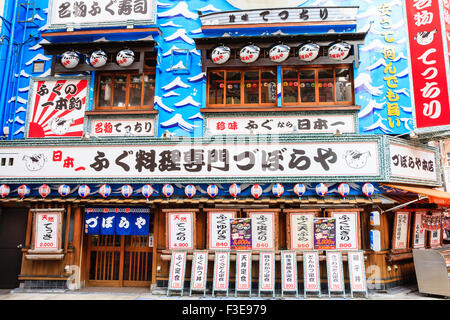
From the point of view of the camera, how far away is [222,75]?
40.3 feet

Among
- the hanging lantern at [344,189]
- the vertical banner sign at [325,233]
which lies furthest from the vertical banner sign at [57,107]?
the hanging lantern at [344,189]

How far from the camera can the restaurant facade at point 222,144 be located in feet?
34.3

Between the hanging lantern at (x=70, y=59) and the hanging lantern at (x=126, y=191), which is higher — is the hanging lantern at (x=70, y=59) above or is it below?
above

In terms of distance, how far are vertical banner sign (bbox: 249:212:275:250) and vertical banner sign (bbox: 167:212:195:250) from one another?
2166mm

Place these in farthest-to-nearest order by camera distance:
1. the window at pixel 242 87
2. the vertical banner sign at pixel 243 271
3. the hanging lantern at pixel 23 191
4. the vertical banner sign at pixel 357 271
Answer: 1. the window at pixel 242 87
2. the hanging lantern at pixel 23 191
3. the vertical banner sign at pixel 243 271
4. the vertical banner sign at pixel 357 271

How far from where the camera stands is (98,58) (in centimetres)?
1177

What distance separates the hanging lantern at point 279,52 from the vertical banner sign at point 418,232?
7774 millimetres

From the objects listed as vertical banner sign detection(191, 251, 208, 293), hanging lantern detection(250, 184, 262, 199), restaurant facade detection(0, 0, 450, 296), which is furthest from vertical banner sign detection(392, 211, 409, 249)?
vertical banner sign detection(191, 251, 208, 293)

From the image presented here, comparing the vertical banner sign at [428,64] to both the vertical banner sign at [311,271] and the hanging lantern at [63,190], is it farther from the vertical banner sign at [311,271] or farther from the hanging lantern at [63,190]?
the hanging lantern at [63,190]

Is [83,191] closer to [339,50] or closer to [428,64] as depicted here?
[339,50]

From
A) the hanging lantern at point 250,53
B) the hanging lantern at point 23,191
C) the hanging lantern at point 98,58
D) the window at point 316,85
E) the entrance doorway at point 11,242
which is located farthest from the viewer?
the window at point 316,85

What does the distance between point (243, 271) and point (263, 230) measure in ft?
5.03

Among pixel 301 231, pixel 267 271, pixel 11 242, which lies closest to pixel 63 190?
pixel 11 242

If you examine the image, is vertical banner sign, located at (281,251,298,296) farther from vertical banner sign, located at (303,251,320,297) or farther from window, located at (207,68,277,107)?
window, located at (207,68,277,107)
